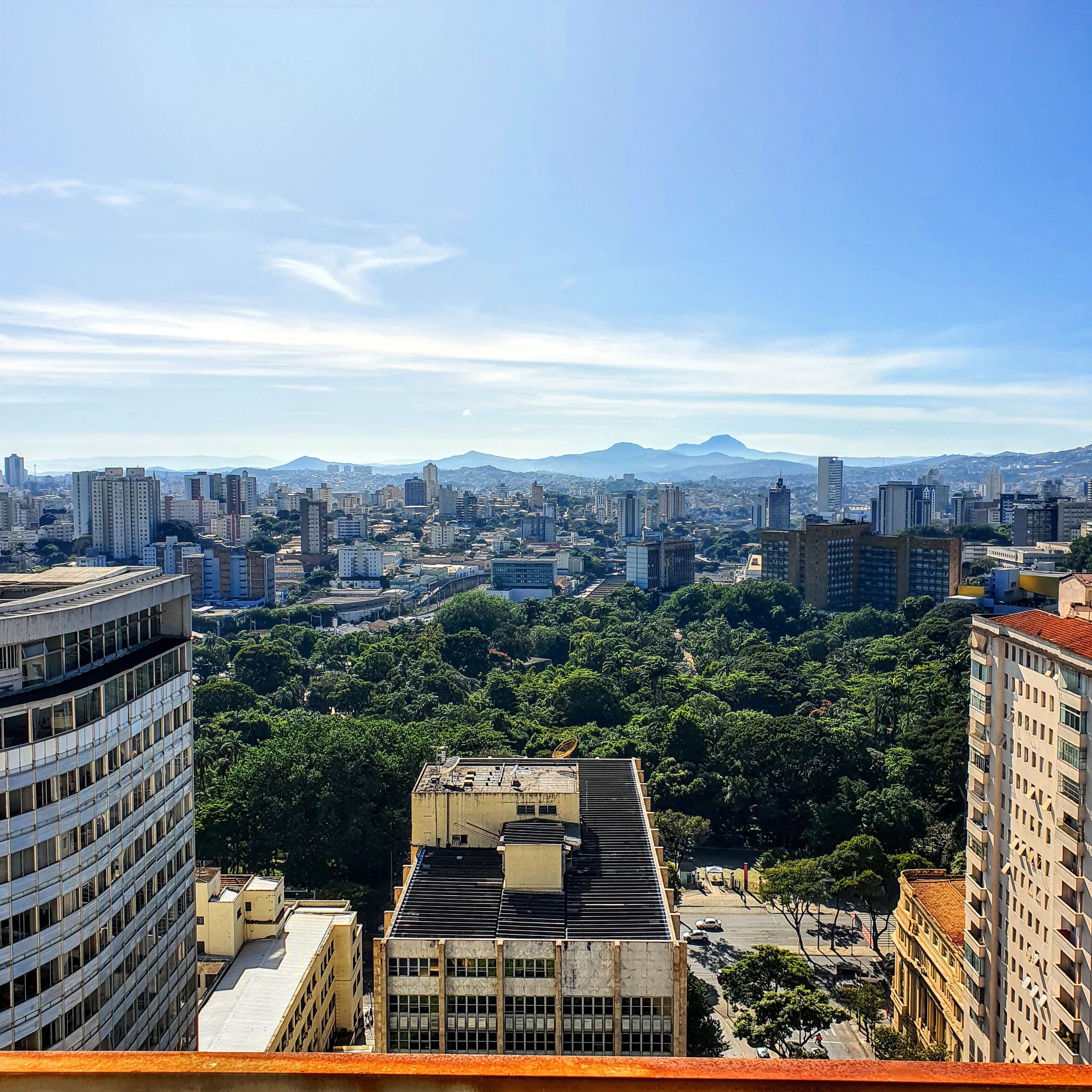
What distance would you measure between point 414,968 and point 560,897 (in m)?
3.11

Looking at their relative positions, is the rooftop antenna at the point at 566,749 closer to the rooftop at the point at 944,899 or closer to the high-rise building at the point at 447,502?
the rooftop at the point at 944,899

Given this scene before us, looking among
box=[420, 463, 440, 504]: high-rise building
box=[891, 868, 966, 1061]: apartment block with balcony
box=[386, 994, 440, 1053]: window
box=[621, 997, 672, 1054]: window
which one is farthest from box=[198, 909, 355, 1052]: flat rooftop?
box=[420, 463, 440, 504]: high-rise building

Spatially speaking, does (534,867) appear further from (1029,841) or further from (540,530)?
(540,530)

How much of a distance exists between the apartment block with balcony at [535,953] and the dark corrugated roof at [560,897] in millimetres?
29

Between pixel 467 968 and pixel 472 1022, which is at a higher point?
pixel 467 968

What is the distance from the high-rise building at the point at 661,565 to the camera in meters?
89.6

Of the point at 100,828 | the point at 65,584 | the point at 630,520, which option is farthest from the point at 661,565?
the point at 100,828

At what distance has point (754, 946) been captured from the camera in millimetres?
26781

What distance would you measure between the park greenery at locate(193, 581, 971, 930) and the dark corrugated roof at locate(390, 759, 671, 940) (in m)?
9.16

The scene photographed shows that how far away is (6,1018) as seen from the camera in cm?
1076

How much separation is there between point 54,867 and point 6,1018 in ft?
5.47

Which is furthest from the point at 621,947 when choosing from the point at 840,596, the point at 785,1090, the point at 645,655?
the point at 840,596

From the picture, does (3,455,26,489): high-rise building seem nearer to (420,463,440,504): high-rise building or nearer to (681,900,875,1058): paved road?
(420,463,440,504): high-rise building

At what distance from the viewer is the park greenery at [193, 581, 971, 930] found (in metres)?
29.8
